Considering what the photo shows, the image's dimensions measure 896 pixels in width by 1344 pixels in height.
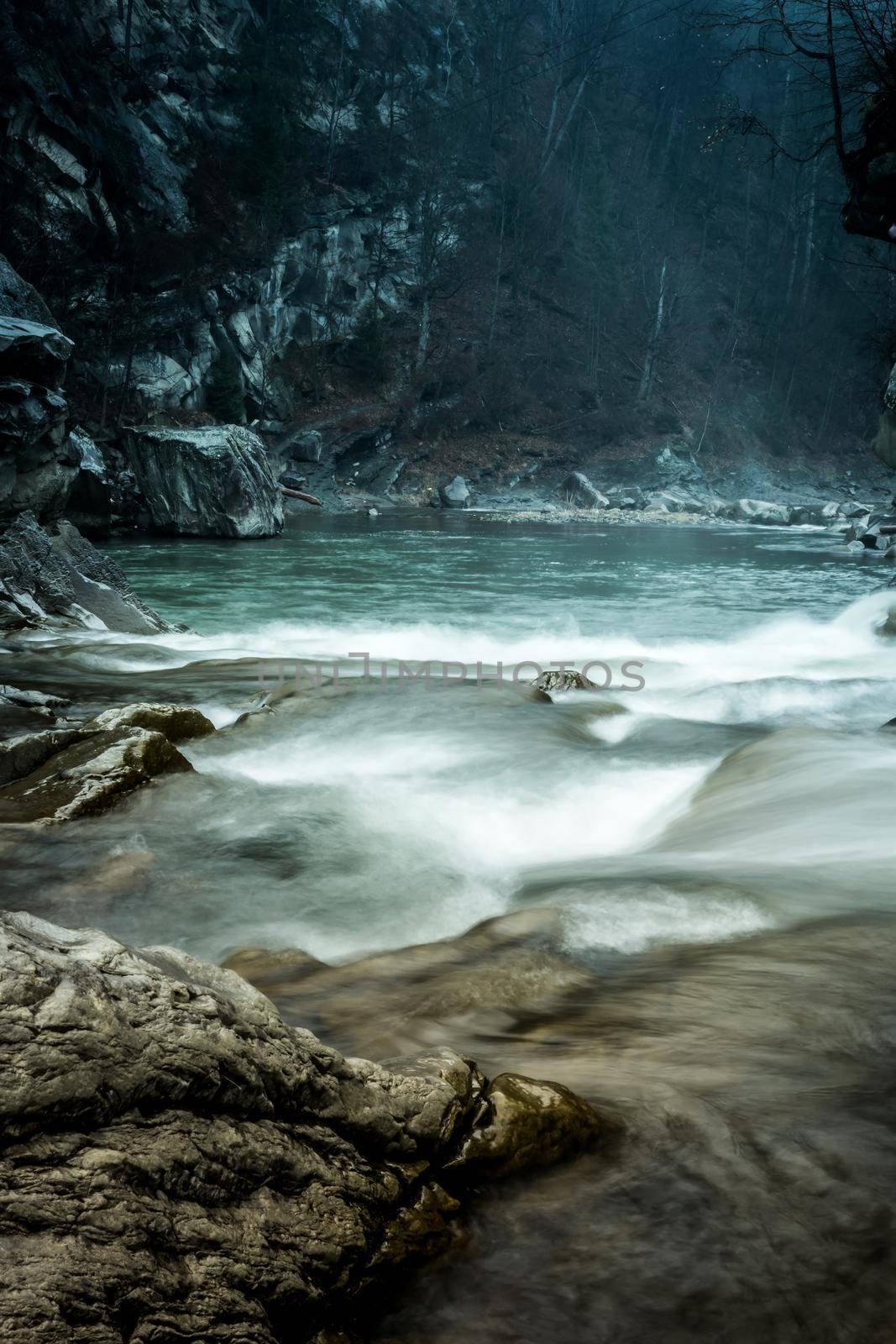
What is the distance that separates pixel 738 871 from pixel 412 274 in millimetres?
39366

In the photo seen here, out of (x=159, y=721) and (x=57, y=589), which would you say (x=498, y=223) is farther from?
(x=159, y=721)

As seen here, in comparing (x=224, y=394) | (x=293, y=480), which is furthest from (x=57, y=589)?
(x=293, y=480)

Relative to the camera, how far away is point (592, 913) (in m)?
2.64

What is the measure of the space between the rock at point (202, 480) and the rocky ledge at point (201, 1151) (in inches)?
709

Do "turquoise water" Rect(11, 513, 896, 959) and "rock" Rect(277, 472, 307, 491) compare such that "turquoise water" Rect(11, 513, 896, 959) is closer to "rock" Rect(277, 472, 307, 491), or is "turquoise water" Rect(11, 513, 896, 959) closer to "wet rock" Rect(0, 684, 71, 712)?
"wet rock" Rect(0, 684, 71, 712)

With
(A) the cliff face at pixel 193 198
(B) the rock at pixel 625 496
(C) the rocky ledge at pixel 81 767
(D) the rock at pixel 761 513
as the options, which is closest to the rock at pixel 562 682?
(C) the rocky ledge at pixel 81 767

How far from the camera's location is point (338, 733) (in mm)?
5254

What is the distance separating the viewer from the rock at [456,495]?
31531 mm

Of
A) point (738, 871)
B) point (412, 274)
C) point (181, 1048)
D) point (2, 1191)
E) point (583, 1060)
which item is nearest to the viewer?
point (2, 1191)

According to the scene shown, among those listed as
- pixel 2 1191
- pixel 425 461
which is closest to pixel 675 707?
pixel 2 1191

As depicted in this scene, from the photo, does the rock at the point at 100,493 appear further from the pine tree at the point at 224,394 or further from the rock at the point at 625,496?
the rock at the point at 625,496

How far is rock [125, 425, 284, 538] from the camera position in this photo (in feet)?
59.1

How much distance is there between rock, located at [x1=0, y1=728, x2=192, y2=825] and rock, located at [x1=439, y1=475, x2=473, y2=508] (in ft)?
92.6

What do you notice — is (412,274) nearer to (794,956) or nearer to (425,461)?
(425,461)
